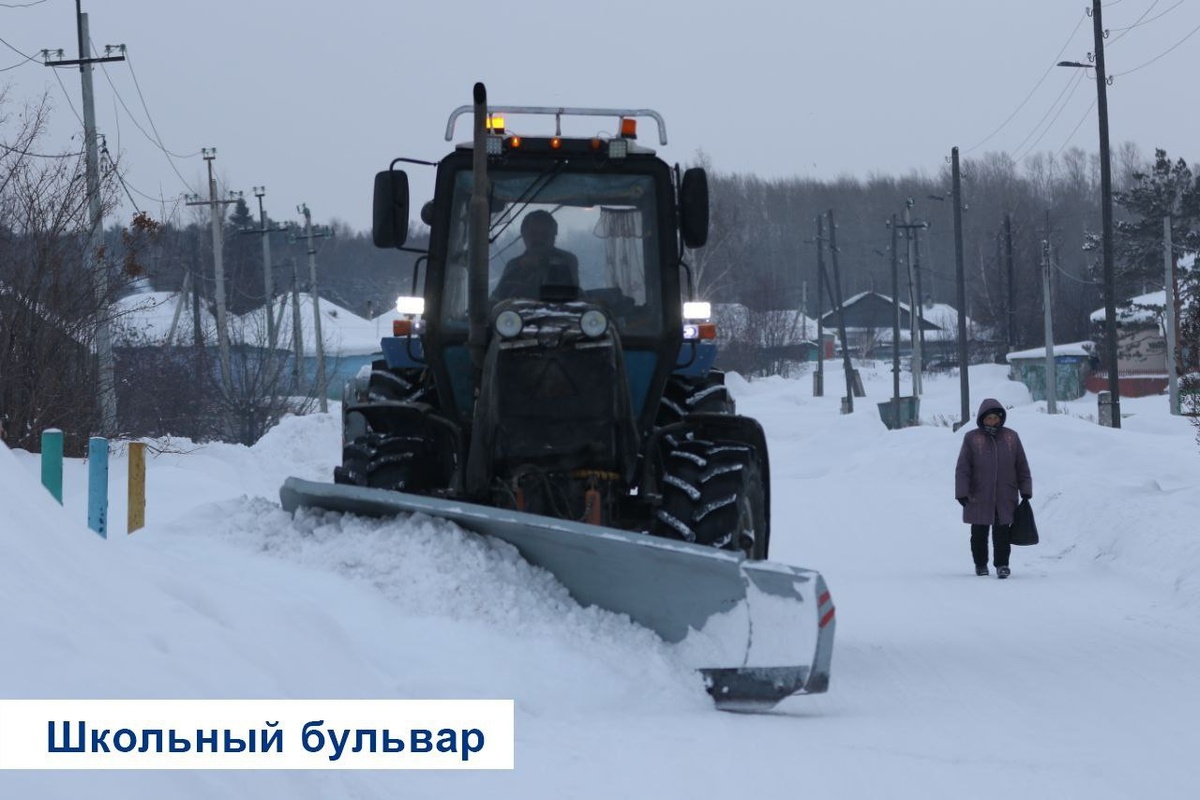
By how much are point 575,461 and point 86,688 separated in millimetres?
3680

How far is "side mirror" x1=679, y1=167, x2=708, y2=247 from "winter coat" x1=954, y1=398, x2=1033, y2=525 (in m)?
5.27

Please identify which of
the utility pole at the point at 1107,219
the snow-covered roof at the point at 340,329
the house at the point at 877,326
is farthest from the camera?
the house at the point at 877,326

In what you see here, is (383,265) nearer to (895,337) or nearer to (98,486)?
(895,337)

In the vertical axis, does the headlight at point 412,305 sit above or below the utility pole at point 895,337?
below

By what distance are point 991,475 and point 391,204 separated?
6.92 metres

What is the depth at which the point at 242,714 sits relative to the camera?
4.30 metres

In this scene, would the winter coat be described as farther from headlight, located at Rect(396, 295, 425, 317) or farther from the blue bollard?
the blue bollard

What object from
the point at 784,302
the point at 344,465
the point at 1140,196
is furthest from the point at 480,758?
A: the point at 784,302

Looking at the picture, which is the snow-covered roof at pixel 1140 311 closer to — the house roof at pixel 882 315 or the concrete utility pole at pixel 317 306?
the concrete utility pole at pixel 317 306

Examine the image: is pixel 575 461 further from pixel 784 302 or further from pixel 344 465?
pixel 784 302

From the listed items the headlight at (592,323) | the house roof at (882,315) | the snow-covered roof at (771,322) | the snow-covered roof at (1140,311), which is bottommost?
the headlight at (592,323)

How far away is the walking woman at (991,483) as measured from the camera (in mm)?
12430

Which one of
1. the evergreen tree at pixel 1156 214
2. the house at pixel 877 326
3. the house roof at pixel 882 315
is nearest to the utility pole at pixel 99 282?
the evergreen tree at pixel 1156 214

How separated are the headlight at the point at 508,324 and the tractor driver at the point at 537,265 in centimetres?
72
